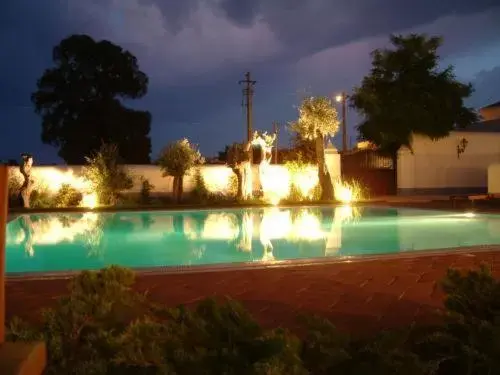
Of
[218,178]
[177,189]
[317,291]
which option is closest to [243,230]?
[317,291]

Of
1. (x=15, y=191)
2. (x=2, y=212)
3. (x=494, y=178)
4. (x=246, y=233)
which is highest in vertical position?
(x=494, y=178)

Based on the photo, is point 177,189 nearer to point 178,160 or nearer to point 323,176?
point 178,160

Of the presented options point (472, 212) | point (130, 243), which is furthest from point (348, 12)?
point (130, 243)

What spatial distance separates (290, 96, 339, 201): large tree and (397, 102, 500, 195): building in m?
4.79

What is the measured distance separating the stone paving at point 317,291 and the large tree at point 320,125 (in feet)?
41.8

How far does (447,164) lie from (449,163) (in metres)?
0.11

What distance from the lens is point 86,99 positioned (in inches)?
1109

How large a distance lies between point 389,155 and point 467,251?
16.5 m

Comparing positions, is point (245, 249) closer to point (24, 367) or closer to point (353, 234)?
Answer: point (353, 234)

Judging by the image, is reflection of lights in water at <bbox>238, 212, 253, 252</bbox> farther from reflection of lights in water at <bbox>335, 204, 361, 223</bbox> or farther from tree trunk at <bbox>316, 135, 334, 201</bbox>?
tree trunk at <bbox>316, 135, 334, 201</bbox>

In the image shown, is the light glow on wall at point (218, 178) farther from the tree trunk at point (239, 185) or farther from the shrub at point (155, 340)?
the shrub at point (155, 340)

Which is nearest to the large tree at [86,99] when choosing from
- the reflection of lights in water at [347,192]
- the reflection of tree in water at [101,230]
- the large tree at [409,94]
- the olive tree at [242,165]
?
the olive tree at [242,165]

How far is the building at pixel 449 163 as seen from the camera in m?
22.7

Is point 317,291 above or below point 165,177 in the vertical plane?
below
